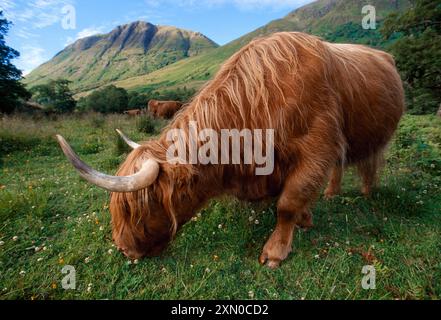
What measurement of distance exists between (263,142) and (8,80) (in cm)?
2438

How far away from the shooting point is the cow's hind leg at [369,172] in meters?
4.36

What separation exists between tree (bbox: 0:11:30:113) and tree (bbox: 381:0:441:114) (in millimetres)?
24958

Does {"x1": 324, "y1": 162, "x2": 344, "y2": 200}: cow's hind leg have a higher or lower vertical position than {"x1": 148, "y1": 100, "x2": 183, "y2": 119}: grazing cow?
higher

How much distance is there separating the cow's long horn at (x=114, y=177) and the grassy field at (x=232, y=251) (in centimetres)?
103

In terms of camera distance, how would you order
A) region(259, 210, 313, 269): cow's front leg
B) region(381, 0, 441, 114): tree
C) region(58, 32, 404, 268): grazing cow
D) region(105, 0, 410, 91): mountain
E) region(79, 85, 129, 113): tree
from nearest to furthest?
region(58, 32, 404, 268): grazing cow
region(259, 210, 313, 269): cow's front leg
region(381, 0, 441, 114): tree
region(79, 85, 129, 113): tree
region(105, 0, 410, 91): mountain

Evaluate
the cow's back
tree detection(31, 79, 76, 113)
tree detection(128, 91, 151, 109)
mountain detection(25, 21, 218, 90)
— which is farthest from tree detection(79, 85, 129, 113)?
mountain detection(25, 21, 218, 90)

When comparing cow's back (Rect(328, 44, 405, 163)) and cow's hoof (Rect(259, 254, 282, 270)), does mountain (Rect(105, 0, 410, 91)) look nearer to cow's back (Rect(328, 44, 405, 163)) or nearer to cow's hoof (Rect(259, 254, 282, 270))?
cow's back (Rect(328, 44, 405, 163))

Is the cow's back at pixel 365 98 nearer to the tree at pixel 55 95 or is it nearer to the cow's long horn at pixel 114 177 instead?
the cow's long horn at pixel 114 177

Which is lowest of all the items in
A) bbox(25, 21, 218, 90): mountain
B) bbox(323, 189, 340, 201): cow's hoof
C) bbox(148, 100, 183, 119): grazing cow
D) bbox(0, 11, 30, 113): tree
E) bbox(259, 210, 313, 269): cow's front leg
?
bbox(148, 100, 183, 119): grazing cow

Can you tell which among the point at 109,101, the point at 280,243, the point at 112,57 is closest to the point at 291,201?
the point at 280,243

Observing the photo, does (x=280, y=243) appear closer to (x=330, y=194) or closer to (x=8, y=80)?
(x=330, y=194)

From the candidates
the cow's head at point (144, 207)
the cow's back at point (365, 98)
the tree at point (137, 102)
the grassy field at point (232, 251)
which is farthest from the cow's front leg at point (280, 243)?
the tree at point (137, 102)

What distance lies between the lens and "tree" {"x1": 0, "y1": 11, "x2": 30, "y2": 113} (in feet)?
63.8
